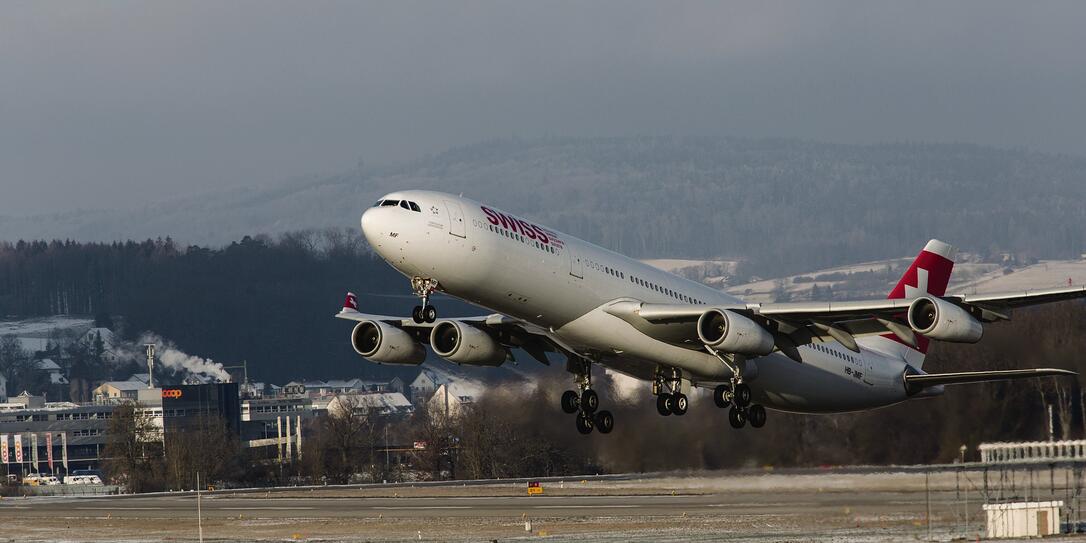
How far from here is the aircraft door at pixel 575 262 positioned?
42125 millimetres

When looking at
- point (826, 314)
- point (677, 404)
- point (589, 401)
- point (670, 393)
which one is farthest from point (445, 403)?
point (826, 314)

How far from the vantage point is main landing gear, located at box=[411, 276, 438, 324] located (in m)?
39.9

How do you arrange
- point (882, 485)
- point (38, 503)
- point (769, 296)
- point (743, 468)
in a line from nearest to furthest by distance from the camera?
point (882, 485)
point (743, 468)
point (38, 503)
point (769, 296)

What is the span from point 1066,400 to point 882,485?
1083 cm


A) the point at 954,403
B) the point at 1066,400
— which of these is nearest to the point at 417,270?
the point at 954,403

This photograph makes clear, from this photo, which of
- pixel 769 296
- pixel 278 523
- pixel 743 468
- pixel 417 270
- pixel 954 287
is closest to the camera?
pixel 417 270

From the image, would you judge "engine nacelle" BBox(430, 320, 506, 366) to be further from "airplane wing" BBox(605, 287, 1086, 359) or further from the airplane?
"airplane wing" BBox(605, 287, 1086, 359)

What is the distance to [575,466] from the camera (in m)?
69.8

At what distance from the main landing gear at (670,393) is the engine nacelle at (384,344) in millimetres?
7390

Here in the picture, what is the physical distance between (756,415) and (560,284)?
10263mm

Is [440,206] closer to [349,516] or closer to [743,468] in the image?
[743,468]

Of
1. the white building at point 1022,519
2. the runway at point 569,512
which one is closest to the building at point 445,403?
the runway at point 569,512

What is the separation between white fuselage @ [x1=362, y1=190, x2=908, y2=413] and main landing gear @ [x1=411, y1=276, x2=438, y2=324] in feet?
0.89

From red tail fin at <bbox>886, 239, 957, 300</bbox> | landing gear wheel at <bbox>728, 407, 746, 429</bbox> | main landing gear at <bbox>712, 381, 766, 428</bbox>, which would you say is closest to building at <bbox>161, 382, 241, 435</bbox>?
red tail fin at <bbox>886, 239, 957, 300</bbox>
